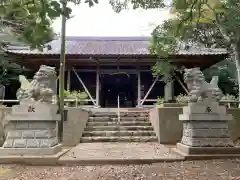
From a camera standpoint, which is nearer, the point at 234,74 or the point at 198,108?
the point at 198,108

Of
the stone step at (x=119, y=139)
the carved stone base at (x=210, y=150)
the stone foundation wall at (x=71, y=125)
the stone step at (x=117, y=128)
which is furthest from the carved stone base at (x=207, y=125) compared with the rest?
the stone foundation wall at (x=71, y=125)

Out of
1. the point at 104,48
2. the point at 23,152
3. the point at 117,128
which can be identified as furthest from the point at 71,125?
the point at 104,48

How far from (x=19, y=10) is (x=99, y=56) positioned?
38.5ft

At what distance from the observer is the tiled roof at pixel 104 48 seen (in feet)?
49.1

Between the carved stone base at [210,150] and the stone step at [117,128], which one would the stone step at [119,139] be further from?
the carved stone base at [210,150]

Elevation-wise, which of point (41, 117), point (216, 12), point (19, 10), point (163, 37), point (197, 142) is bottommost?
point (197, 142)

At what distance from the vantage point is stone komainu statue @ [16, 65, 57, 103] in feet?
21.1

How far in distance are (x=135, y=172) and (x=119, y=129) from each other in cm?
528

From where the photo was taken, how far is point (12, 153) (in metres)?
6.03

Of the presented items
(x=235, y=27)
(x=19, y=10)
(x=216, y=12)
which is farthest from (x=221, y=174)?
(x=216, y=12)

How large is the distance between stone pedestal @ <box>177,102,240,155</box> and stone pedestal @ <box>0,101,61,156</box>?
3371 mm

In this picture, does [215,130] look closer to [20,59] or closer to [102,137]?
[102,137]

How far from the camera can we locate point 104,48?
1745 centimetres

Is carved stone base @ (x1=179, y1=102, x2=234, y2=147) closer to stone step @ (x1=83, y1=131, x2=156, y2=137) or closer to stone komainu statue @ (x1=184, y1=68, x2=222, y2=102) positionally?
stone komainu statue @ (x1=184, y1=68, x2=222, y2=102)
